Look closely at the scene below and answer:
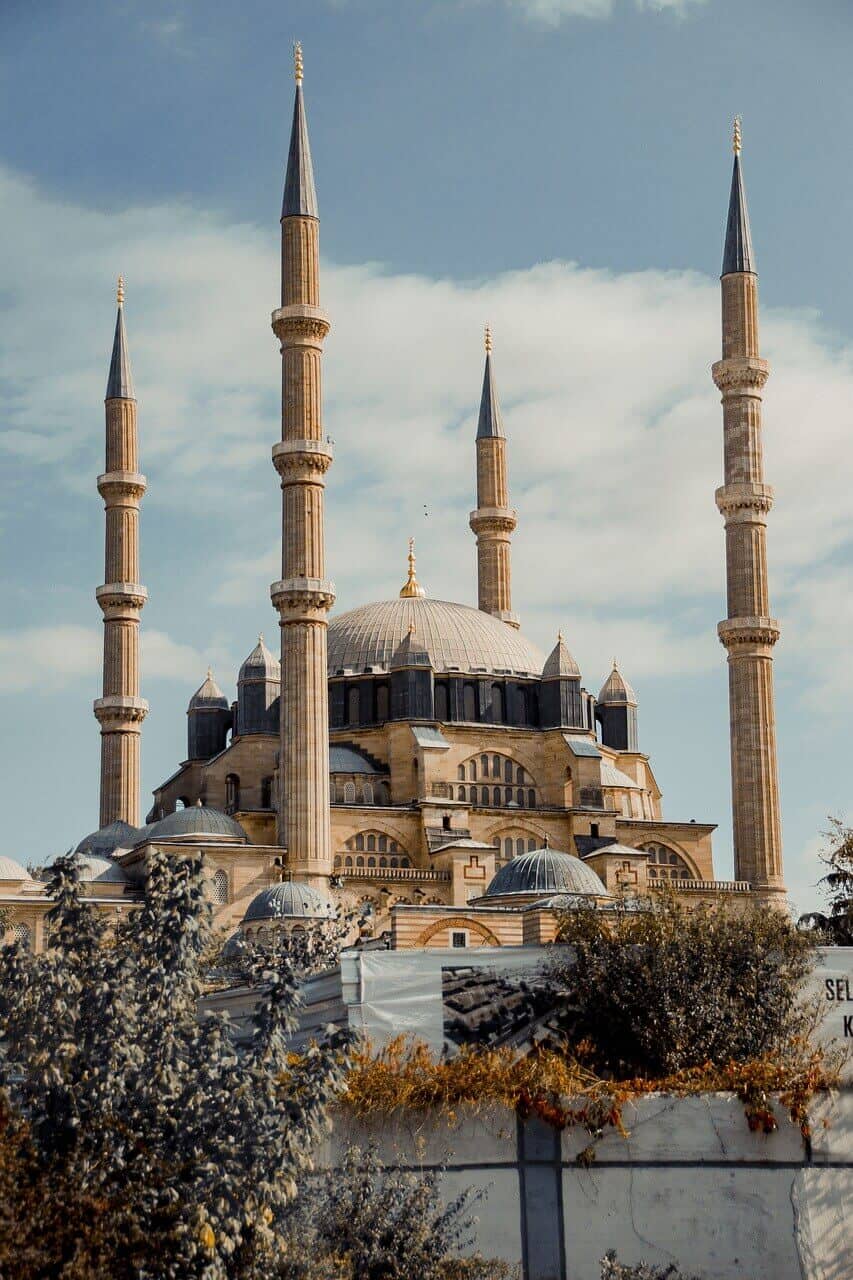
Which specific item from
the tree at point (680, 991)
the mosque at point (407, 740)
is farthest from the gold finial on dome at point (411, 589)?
the tree at point (680, 991)

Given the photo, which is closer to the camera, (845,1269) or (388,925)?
(845,1269)

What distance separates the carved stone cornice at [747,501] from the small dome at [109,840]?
13.7 meters

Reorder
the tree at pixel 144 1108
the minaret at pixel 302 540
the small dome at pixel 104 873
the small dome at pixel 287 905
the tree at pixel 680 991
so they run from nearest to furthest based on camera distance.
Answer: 1. the tree at pixel 144 1108
2. the tree at pixel 680 991
3. the small dome at pixel 287 905
4. the minaret at pixel 302 540
5. the small dome at pixel 104 873

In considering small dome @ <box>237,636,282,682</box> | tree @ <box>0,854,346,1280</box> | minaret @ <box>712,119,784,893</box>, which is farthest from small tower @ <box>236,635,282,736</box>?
tree @ <box>0,854,346,1280</box>

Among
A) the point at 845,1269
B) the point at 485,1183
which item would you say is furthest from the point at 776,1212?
the point at 485,1183

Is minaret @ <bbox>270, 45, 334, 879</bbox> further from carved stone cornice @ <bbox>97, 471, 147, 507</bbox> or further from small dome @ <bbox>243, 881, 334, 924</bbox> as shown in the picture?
carved stone cornice @ <bbox>97, 471, 147, 507</bbox>

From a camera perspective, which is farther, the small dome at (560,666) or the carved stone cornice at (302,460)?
the small dome at (560,666)

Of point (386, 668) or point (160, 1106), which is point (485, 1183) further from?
point (386, 668)

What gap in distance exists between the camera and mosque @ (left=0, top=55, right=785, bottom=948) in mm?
38875

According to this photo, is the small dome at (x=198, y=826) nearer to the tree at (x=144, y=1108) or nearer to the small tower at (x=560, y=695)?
the small tower at (x=560, y=695)

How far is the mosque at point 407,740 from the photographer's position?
3888 centimetres

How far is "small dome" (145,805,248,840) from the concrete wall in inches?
950

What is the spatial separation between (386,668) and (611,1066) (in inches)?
1139

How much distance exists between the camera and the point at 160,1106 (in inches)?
544
